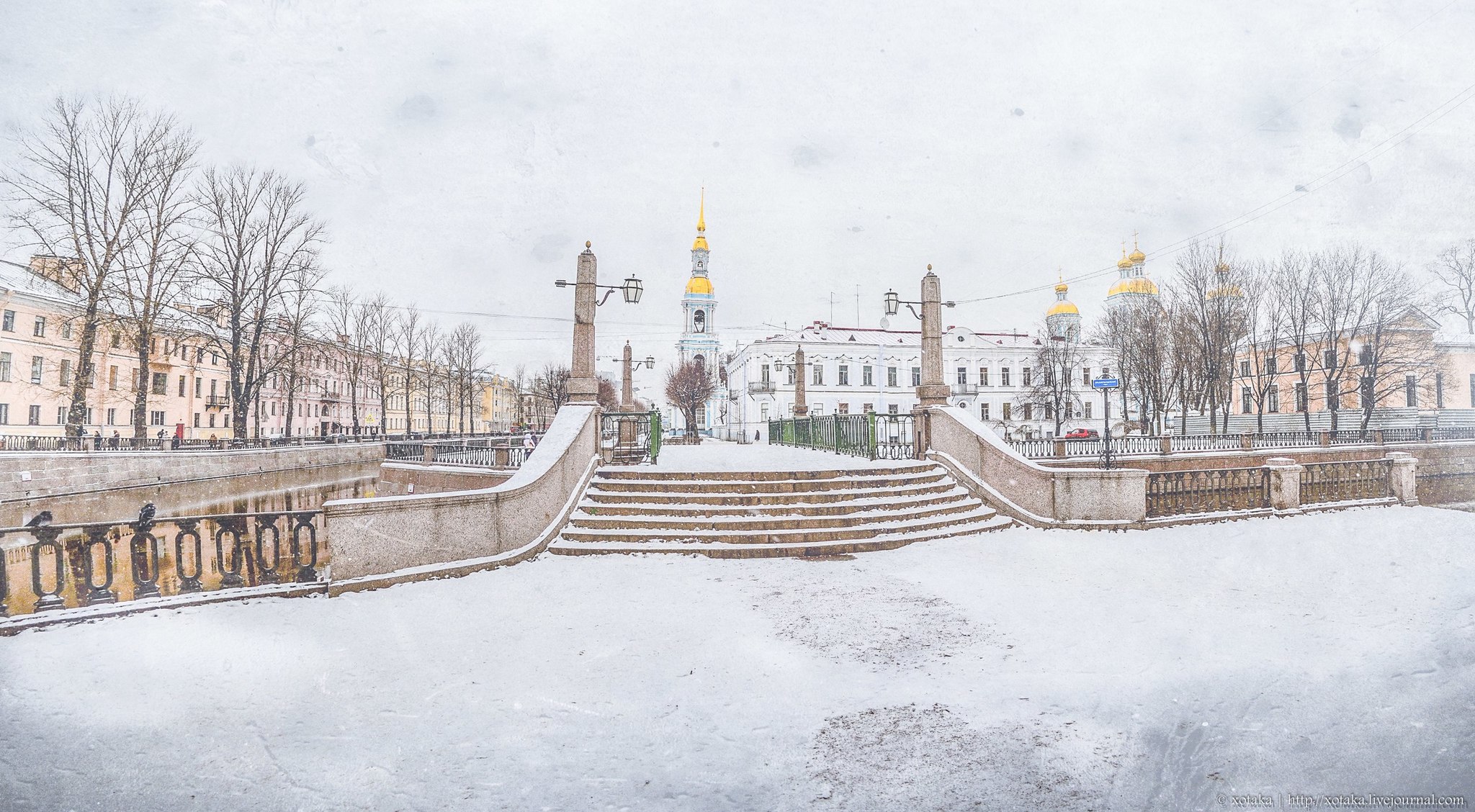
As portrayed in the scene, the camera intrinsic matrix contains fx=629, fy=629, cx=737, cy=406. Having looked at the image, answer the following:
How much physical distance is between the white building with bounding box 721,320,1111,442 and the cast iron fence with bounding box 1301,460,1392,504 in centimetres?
4033

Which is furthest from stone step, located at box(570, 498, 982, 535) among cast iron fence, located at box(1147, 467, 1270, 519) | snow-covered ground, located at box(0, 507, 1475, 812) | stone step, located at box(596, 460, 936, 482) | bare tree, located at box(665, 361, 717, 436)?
bare tree, located at box(665, 361, 717, 436)

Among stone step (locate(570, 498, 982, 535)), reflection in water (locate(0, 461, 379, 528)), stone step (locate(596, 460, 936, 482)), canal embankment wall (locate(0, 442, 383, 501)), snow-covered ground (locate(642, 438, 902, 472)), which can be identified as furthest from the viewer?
canal embankment wall (locate(0, 442, 383, 501))

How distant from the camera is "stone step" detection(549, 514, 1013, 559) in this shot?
8477mm

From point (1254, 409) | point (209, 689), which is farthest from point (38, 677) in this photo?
point (1254, 409)

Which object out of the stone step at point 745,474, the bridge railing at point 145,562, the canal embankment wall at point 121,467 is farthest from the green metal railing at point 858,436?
the canal embankment wall at point 121,467

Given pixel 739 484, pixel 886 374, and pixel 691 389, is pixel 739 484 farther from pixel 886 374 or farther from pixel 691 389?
pixel 886 374

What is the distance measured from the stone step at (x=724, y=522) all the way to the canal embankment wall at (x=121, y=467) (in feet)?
72.1

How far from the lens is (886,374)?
2312 inches

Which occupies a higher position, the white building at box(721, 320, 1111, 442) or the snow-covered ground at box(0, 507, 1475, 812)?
the white building at box(721, 320, 1111, 442)

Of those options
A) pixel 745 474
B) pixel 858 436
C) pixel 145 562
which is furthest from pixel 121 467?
pixel 858 436

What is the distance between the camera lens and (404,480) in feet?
56.3

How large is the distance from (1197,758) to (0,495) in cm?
2893

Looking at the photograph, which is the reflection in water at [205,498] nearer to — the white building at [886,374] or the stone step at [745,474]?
the stone step at [745,474]

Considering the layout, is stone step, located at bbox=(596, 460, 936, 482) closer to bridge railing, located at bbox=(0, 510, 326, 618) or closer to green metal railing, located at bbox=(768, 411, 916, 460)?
green metal railing, located at bbox=(768, 411, 916, 460)
